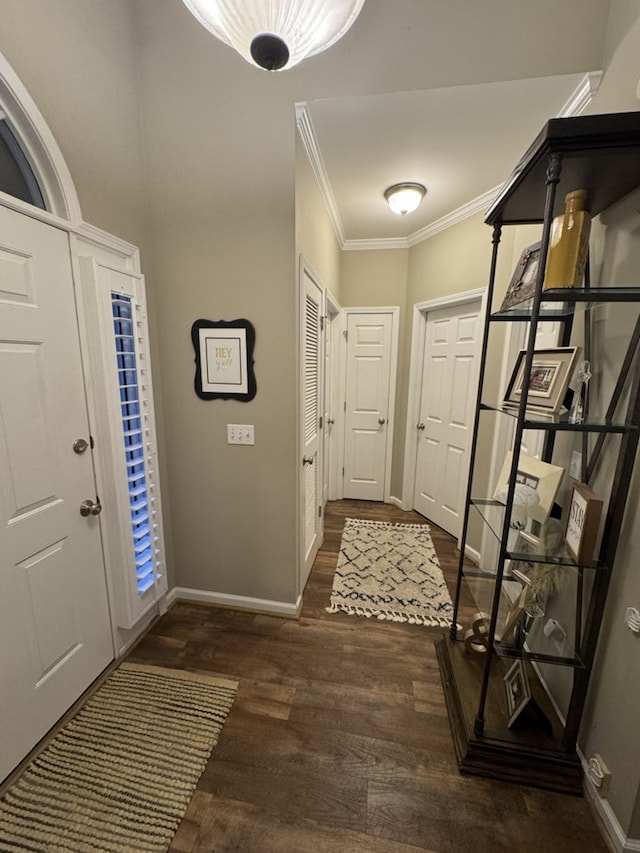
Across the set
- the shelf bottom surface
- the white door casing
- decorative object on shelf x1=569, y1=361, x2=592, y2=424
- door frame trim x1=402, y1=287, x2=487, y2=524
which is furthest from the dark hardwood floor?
door frame trim x1=402, y1=287, x2=487, y2=524

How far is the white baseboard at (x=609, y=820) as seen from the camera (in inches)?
42.2

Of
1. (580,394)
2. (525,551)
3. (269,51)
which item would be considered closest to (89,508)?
(269,51)

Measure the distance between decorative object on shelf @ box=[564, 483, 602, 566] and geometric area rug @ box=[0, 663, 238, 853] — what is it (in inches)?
62.9

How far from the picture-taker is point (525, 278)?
1370 mm

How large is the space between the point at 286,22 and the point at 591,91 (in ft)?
4.73

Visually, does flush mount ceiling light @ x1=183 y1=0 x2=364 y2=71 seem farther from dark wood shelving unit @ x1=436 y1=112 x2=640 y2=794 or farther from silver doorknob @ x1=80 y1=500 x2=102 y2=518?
silver doorknob @ x1=80 y1=500 x2=102 y2=518

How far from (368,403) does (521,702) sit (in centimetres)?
269

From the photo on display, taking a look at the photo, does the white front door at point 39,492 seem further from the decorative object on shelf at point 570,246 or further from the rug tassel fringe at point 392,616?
the decorative object on shelf at point 570,246

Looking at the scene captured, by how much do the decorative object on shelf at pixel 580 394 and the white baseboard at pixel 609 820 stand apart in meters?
1.27

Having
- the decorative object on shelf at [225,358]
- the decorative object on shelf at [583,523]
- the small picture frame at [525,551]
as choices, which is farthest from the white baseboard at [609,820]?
the decorative object on shelf at [225,358]

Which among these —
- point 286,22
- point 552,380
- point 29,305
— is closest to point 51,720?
point 29,305

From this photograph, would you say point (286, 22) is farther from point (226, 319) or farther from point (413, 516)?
point (413, 516)

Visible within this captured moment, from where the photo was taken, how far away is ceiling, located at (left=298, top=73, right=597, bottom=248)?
160cm

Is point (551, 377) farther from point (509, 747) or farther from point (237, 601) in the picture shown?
point (237, 601)
